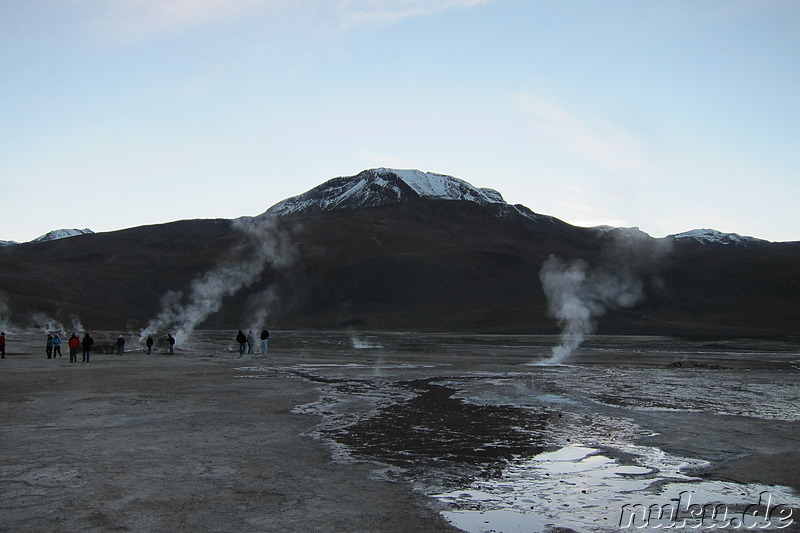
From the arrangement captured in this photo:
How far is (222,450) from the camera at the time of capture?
13.5 meters

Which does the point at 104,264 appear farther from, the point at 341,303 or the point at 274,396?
the point at 274,396

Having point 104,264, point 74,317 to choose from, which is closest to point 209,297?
point 104,264

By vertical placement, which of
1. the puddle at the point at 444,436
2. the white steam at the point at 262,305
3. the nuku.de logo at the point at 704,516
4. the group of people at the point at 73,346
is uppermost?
the white steam at the point at 262,305

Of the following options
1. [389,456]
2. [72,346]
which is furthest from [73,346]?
[389,456]

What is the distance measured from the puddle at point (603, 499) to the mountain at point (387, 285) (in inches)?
3327

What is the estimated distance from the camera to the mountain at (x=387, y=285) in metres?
113

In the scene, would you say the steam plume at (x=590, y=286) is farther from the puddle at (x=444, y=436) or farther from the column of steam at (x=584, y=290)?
the puddle at (x=444, y=436)

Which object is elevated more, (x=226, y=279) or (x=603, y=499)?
(x=226, y=279)

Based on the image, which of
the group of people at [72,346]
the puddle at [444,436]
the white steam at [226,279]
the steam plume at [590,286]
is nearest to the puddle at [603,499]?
the puddle at [444,436]

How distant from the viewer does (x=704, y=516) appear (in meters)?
9.70

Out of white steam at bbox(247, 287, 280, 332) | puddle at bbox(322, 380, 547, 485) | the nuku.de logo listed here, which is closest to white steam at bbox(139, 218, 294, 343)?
white steam at bbox(247, 287, 280, 332)

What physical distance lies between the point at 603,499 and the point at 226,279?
15439 cm

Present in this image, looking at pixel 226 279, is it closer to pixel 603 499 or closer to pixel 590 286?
pixel 590 286

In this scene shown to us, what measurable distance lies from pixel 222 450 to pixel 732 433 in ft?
35.6
